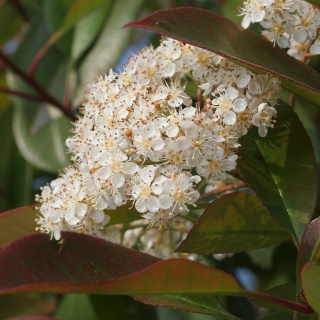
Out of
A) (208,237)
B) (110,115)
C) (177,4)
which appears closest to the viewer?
(208,237)

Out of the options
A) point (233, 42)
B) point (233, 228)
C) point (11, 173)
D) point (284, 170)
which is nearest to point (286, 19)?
point (233, 42)

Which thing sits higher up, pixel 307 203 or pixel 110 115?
pixel 110 115

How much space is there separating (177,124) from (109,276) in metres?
0.31

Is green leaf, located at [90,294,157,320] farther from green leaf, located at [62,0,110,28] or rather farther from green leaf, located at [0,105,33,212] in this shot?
green leaf, located at [62,0,110,28]

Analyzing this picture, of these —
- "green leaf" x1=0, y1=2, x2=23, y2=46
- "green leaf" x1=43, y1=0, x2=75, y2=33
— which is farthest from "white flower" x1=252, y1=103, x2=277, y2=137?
"green leaf" x1=0, y1=2, x2=23, y2=46

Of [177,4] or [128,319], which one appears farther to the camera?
[177,4]

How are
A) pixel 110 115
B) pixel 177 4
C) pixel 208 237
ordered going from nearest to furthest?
1. pixel 208 237
2. pixel 110 115
3. pixel 177 4

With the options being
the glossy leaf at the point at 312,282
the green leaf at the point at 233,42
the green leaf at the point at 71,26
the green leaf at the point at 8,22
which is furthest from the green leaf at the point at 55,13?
the glossy leaf at the point at 312,282

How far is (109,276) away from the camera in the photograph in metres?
0.71

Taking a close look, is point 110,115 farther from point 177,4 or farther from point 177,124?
point 177,4

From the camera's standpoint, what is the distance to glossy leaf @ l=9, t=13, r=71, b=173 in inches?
71.5

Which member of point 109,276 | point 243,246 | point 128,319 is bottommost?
point 128,319

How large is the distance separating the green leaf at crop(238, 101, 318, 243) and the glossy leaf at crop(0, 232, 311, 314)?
192 millimetres

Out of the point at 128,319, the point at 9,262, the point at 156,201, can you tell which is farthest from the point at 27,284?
the point at 128,319
